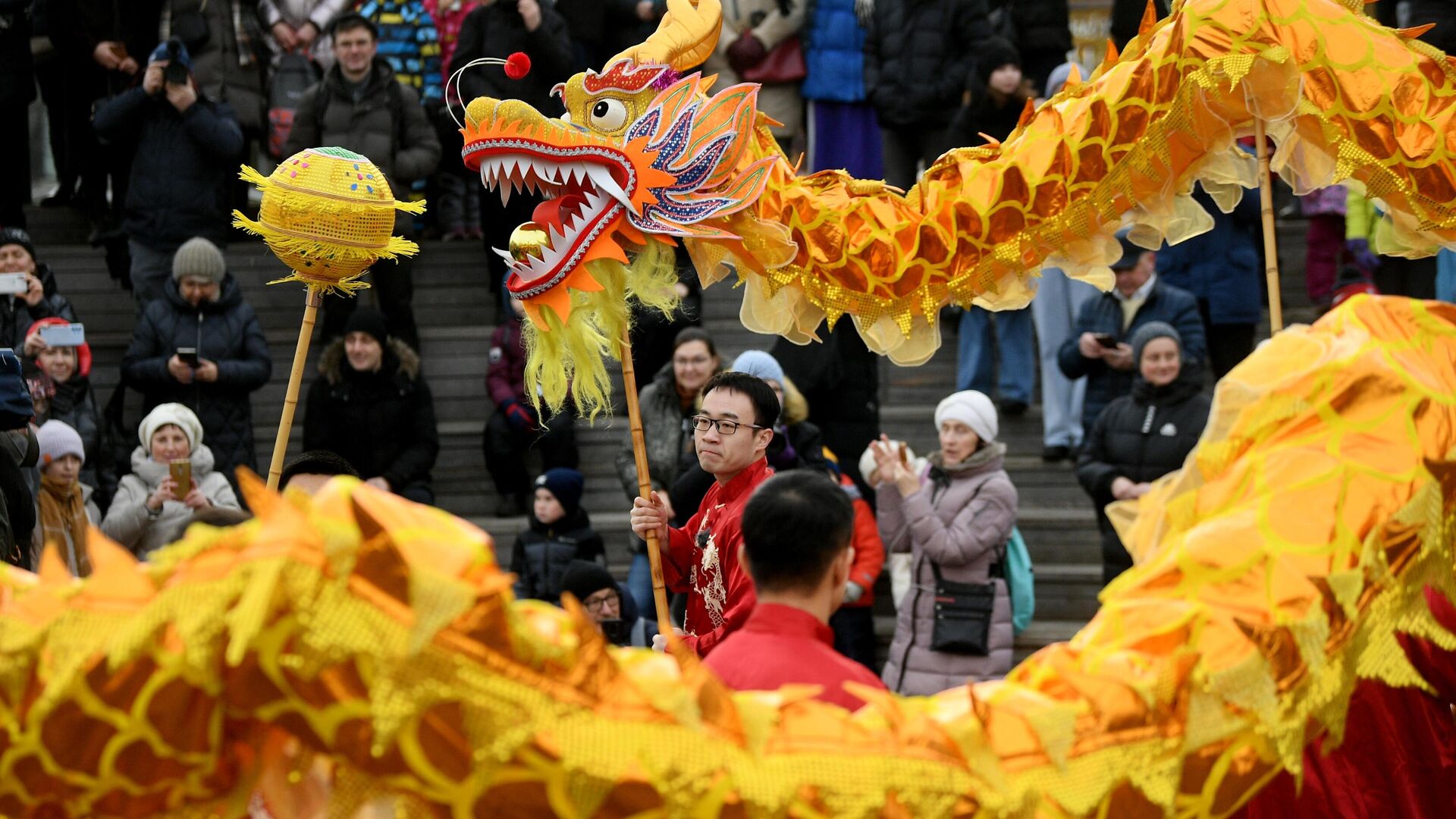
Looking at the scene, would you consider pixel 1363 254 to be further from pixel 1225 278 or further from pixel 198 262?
pixel 198 262

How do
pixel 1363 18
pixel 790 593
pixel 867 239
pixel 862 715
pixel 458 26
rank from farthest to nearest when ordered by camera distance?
1. pixel 458 26
2. pixel 867 239
3. pixel 1363 18
4. pixel 790 593
5. pixel 862 715

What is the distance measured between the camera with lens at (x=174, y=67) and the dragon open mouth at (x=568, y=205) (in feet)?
14.6

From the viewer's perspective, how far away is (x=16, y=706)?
94.6 inches

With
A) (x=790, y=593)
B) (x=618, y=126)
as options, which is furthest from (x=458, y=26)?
(x=790, y=593)

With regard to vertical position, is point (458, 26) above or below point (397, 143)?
above

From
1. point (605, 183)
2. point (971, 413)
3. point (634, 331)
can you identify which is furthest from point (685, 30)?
point (971, 413)

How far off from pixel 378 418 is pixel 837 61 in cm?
272

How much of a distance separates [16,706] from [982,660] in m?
4.31

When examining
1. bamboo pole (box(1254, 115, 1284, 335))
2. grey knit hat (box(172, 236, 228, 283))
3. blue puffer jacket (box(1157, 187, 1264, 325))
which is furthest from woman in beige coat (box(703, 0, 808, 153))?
bamboo pole (box(1254, 115, 1284, 335))

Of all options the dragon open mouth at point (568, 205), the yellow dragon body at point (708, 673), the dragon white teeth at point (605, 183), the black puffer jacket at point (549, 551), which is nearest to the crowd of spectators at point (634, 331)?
the black puffer jacket at point (549, 551)

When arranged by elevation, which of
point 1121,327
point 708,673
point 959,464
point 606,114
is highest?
point 606,114

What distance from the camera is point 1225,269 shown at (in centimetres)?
762

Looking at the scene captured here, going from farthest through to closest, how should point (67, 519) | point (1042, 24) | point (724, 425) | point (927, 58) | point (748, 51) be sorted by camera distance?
point (1042, 24) → point (748, 51) → point (927, 58) → point (67, 519) → point (724, 425)

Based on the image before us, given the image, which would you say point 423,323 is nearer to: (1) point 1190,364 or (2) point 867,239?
(1) point 1190,364
